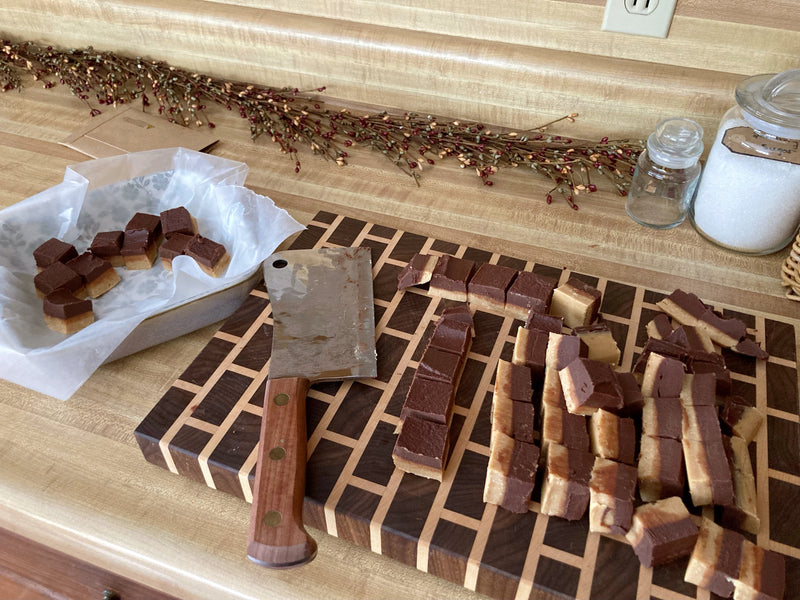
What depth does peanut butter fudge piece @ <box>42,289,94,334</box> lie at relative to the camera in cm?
105

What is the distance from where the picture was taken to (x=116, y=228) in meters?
1.27

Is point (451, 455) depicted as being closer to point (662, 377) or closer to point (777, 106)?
point (662, 377)

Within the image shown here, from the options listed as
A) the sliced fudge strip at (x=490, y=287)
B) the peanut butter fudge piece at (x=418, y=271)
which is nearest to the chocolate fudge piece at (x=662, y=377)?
the sliced fudge strip at (x=490, y=287)

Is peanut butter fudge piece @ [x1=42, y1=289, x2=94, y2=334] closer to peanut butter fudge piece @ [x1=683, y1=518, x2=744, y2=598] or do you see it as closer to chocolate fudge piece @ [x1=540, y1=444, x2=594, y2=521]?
chocolate fudge piece @ [x1=540, y1=444, x2=594, y2=521]

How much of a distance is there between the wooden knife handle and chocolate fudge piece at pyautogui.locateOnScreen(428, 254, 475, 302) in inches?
11.0

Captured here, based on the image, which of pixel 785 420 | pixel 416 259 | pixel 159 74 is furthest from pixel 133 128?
pixel 785 420

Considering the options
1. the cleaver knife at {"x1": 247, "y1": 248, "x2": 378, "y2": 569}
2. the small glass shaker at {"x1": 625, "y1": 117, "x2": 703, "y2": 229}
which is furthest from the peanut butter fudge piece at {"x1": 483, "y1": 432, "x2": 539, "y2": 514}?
the small glass shaker at {"x1": 625, "y1": 117, "x2": 703, "y2": 229}

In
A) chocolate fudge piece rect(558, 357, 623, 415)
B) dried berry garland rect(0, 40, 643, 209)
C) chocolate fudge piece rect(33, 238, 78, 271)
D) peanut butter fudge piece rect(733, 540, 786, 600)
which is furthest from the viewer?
dried berry garland rect(0, 40, 643, 209)

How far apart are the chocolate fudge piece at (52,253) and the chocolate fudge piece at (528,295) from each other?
0.80 meters

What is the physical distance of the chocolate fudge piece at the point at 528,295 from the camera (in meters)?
0.99

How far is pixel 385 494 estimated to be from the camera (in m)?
0.81

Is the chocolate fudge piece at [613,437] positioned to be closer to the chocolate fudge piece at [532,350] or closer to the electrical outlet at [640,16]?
the chocolate fudge piece at [532,350]

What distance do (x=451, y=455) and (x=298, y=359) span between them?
272 mm

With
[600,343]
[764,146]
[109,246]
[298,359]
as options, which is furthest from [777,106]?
[109,246]
